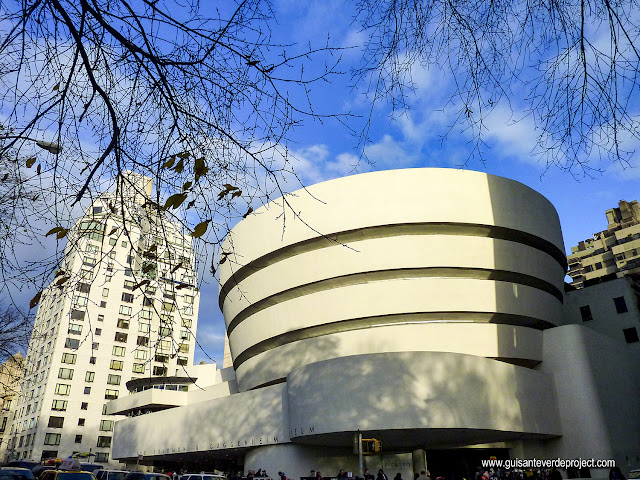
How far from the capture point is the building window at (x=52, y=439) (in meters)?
53.2

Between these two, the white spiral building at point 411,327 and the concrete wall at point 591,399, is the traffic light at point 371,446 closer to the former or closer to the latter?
the white spiral building at point 411,327

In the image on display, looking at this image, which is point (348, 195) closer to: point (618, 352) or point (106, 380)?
point (618, 352)

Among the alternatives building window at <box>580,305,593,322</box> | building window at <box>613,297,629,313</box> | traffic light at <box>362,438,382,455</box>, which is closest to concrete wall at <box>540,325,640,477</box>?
building window at <box>613,297,629,313</box>

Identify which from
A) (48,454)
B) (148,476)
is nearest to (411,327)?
(148,476)

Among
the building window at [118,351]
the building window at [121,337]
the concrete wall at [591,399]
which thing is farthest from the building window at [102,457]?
the concrete wall at [591,399]

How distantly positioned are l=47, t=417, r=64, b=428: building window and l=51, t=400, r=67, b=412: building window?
977 mm

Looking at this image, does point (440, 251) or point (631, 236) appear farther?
point (631, 236)

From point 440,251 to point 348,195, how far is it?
613 centimetres

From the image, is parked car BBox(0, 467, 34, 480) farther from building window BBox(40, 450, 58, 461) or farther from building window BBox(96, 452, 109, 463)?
building window BBox(96, 452, 109, 463)

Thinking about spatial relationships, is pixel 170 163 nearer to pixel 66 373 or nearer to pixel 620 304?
pixel 620 304

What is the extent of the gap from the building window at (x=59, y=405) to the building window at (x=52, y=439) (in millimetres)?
2691

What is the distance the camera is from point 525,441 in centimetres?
2634

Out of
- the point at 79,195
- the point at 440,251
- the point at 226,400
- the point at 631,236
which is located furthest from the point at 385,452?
the point at 631,236

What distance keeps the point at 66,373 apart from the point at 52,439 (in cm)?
733
